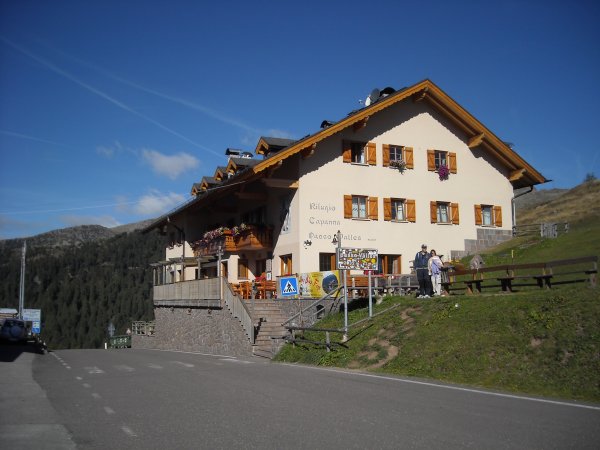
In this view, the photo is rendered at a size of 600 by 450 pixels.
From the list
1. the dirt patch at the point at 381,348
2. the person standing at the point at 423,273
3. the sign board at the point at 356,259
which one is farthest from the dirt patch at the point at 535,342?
the person standing at the point at 423,273

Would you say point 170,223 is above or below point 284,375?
above

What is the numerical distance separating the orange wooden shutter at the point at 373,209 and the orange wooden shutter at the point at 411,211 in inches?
73.6

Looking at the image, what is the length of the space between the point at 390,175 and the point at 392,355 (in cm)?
1796

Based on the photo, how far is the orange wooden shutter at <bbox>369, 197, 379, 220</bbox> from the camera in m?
31.6

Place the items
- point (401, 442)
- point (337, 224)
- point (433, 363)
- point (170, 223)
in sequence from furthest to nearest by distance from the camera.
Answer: point (170, 223)
point (337, 224)
point (433, 363)
point (401, 442)

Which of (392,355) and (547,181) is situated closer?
(392,355)

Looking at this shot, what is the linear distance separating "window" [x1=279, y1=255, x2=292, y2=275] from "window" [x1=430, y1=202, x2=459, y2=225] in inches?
317

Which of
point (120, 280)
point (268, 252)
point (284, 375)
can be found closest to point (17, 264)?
point (120, 280)

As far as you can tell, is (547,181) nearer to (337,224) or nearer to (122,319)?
(337,224)

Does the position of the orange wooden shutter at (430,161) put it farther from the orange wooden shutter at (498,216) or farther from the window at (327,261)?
the window at (327,261)

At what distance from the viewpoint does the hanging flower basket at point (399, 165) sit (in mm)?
32719

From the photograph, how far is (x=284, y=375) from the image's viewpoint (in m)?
14.9

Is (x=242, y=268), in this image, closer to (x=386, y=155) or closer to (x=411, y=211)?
(x=411, y=211)

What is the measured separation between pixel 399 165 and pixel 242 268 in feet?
33.9
